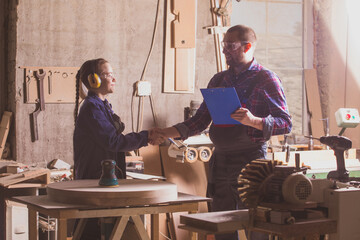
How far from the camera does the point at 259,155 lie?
11.7 feet

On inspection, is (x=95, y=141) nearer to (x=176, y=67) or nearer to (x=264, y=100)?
(x=264, y=100)

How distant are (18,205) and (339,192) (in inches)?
119

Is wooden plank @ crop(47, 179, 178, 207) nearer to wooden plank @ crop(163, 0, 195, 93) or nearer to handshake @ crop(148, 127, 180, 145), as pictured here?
handshake @ crop(148, 127, 180, 145)

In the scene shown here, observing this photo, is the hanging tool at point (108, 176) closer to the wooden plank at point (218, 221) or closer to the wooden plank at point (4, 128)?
the wooden plank at point (218, 221)

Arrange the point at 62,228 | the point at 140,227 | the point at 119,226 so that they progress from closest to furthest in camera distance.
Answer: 1. the point at 62,228
2. the point at 119,226
3. the point at 140,227

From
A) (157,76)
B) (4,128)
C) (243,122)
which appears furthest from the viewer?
(157,76)

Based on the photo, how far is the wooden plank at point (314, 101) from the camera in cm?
646

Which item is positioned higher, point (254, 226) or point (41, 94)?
point (41, 94)

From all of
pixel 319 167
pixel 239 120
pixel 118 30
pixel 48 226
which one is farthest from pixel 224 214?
pixel 118 30

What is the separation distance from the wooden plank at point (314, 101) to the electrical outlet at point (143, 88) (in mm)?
2048

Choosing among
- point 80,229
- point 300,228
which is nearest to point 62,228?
point 80,229

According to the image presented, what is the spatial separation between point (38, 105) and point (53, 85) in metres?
0.23

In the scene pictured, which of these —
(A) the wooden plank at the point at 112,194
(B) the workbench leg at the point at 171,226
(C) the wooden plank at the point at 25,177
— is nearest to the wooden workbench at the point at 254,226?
(A) the wooden plank at the point at 112,194

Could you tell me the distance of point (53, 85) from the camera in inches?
207
